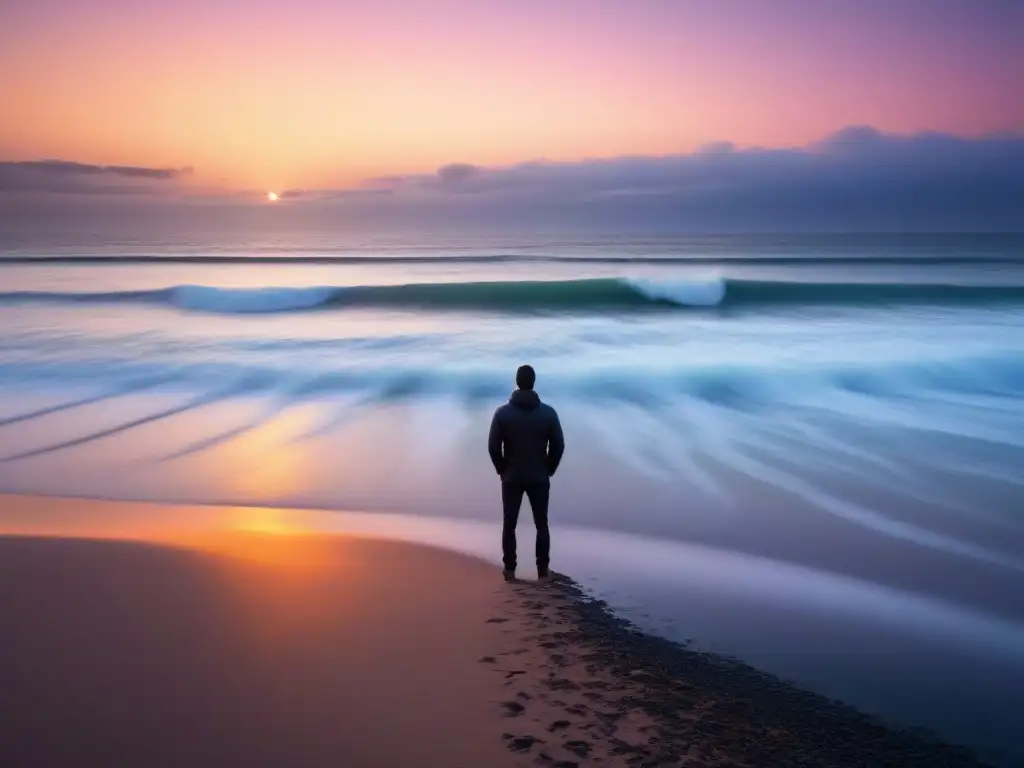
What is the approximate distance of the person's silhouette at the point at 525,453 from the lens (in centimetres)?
643

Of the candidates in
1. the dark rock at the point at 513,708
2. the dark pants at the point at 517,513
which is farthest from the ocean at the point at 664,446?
the dark rock at the point at 513,708

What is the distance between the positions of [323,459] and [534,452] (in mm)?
4864

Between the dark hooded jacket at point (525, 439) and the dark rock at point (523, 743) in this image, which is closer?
the dark rock at point (523, 743)

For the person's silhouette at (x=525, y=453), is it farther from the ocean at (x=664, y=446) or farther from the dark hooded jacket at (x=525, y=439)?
the ocean at (x=664, y=446)

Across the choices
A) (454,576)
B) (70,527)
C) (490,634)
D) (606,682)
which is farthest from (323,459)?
(606,682)

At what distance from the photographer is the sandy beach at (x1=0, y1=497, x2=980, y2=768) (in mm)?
4160

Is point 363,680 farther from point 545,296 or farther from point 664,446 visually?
point 545,296

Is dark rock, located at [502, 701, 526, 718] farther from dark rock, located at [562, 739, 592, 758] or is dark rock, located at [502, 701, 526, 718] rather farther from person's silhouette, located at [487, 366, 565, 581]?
person's silhouette, located at [487, 366, 565, 581]

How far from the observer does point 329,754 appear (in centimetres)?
410

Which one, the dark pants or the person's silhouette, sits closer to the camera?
the person's silhouette

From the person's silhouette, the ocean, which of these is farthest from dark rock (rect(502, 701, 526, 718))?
the person's silhouette

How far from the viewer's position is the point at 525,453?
256 inches

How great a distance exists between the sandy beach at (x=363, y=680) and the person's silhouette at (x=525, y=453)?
1.23 feet

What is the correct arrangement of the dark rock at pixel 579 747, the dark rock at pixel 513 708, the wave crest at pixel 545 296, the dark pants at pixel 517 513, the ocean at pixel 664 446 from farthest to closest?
the wave crest at pixel 545 296 → the dark pants at pixel 517 513 → the ocean at pixel 664 446 → the dark rock at pixel 513 708 → the dark rock at pixel 579 747
